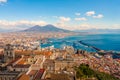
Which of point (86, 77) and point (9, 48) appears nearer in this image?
point (86, 77)

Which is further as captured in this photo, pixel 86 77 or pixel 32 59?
pixel 32 59

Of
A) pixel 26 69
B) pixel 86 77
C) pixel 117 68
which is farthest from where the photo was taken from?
pixel 117 68

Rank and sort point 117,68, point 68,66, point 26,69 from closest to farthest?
1. point 26,69
2. point 68,66
3. point 117,68

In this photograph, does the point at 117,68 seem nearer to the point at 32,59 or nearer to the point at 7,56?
the point at 32,59

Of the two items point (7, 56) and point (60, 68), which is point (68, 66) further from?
point (7, 56)

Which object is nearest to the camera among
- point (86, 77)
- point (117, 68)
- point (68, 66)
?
point (86, 77)

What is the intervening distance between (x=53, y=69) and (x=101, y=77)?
26.3 feet

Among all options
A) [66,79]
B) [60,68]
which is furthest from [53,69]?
[66,79]

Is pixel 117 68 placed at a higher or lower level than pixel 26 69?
lower

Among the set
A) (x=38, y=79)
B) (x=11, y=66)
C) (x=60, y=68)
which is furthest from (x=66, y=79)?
(x=60, y=68)

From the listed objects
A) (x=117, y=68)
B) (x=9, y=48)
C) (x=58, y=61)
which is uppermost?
(x=9, y=48)

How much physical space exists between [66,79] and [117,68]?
2817cm

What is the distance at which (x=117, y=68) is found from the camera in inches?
2080

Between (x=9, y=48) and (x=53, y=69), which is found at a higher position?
(x=9, y=48)
